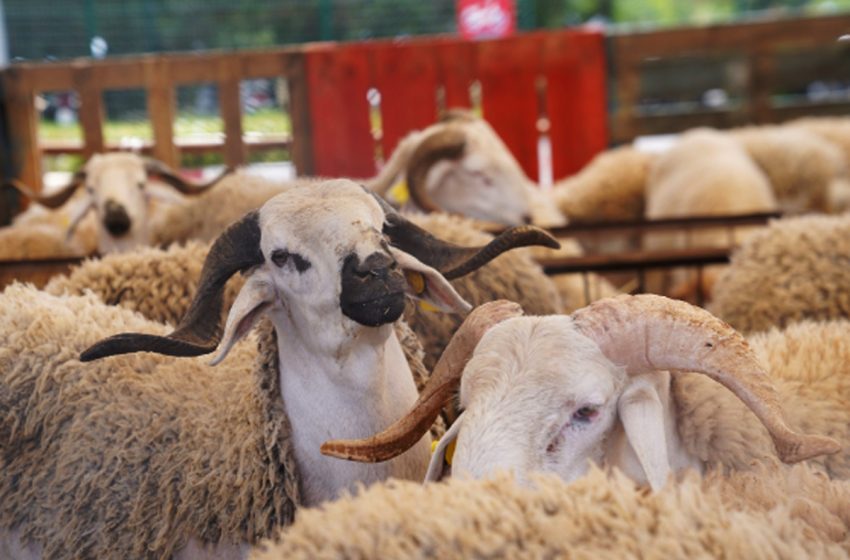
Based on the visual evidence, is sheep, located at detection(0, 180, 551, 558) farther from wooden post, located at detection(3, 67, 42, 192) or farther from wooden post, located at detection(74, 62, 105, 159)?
wooden post, located at detection(3, 67, 42, 192)

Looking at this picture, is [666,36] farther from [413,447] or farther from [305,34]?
[413,447]

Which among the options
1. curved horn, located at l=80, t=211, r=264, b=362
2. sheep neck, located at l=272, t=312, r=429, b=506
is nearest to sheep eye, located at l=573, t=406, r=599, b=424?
sheep neck, located at l=272, t=312, r=429, b=506

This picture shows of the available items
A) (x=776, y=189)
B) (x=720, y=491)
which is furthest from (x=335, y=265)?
(x=776, y=189)

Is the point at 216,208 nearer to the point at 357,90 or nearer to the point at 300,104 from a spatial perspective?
the point at 300,104

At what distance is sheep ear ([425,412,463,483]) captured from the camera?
2682 mm

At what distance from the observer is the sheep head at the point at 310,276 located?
2.97 metres

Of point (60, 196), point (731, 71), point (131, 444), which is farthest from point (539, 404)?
point (731, 71)

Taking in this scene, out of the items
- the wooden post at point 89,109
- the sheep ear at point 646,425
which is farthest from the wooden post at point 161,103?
the sheep ear at point 646,425

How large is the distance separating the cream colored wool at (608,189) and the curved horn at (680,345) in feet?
18.2

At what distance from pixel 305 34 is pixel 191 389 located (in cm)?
916

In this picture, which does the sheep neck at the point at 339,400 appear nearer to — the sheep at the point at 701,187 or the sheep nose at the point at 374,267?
the sheep nose at the point at 374,267

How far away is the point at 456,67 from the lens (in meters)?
9.14

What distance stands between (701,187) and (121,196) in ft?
12.7

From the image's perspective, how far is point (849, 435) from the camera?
3025mm
